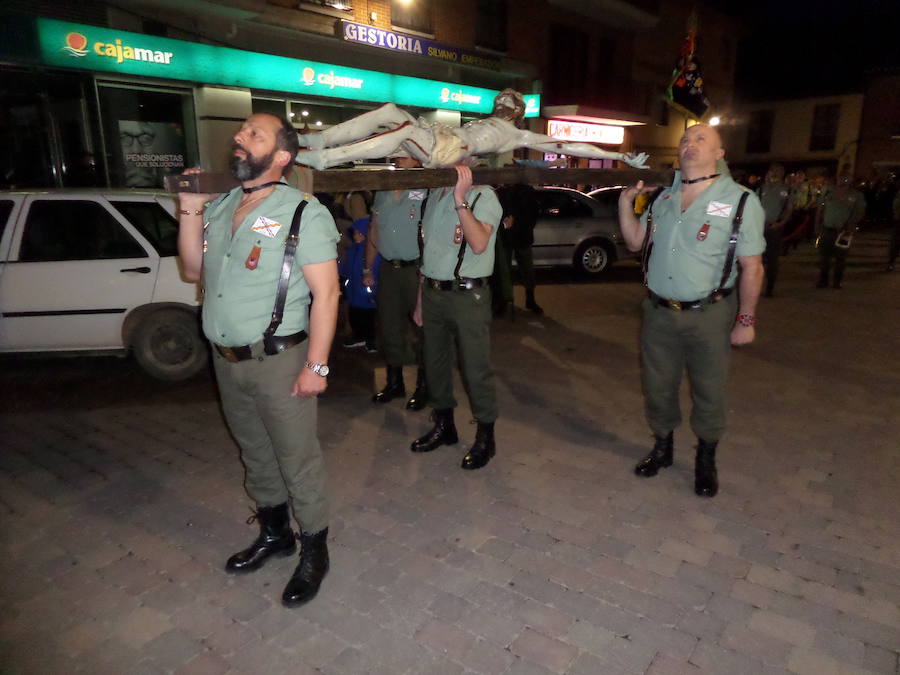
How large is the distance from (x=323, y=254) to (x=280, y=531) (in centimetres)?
148

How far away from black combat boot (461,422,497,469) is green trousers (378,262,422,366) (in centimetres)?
121

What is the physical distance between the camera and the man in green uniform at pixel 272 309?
2488mm

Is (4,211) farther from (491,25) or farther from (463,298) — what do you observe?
(491,25)

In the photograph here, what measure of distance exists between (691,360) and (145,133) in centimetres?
1024

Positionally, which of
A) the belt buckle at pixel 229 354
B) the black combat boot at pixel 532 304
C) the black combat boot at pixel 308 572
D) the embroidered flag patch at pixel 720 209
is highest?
the embroidered flag patch at pixel 720 209

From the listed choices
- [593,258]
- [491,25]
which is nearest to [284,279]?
[593,258]

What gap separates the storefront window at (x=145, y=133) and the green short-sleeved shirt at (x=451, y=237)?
25.3ft

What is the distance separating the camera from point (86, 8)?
9.47 meters

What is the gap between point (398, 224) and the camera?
189 inches

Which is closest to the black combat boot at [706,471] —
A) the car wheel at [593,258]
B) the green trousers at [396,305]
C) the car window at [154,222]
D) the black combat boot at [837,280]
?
the green trousers at [396,305]

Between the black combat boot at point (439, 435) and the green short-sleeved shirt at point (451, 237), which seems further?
the black combat boot at point (439, 435)

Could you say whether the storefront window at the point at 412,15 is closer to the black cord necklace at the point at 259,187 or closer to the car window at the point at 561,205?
the car window at the point at 561,205

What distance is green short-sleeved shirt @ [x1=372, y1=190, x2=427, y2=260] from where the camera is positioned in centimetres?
475

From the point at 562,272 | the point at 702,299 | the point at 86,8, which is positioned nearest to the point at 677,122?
the point at 562,272
